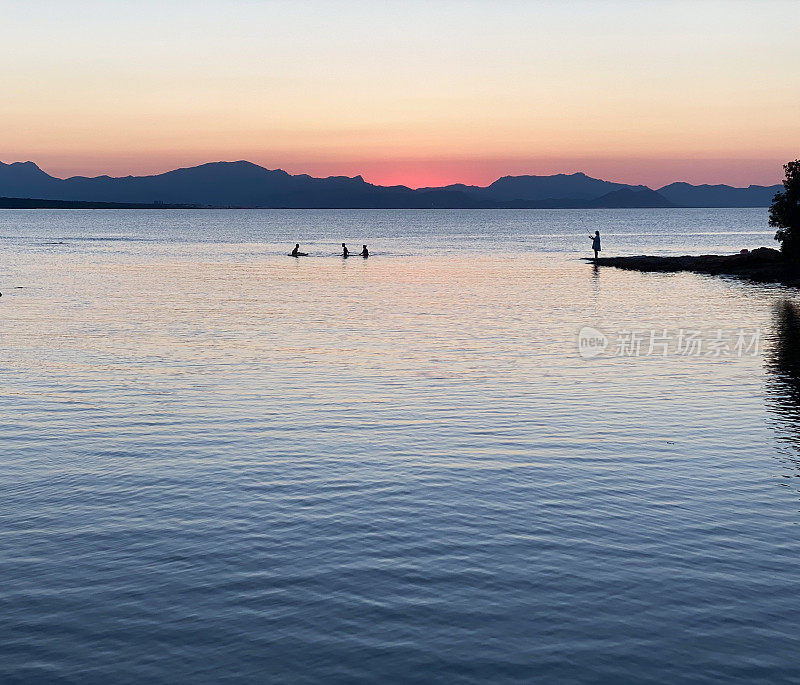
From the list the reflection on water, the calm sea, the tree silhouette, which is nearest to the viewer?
the calm sea

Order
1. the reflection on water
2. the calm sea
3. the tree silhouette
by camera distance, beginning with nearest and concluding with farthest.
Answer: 1. the calm sea
2. the reflection on water
3. the tree silhouette

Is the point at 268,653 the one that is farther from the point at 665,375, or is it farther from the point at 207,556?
the point at 665,375

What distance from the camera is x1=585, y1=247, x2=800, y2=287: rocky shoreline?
2936 inches

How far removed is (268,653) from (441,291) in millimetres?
59371

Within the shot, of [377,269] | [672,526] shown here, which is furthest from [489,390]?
[377,269]

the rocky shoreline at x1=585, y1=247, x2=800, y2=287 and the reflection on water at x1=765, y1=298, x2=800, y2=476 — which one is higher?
the rocky shoreline at x1=585, y1=247, x2=800, y2=287

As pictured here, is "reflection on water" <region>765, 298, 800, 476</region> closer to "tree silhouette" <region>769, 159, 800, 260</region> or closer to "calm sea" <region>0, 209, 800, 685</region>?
"calm sea" <region>0, 209, 800, 685</region>

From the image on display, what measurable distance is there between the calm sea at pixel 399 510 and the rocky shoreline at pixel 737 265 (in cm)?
3963

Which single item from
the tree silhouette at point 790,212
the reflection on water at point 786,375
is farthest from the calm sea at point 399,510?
the tree silhouette at point 790,212

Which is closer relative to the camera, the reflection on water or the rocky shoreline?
the reflection on water

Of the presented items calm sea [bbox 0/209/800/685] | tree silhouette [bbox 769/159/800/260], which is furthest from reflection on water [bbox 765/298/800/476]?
tree silhouette [bbox 769/159/800/260]

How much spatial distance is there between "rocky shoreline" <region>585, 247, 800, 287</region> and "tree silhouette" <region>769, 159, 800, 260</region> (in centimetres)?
273

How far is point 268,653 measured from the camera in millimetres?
10922

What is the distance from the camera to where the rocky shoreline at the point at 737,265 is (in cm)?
7456
